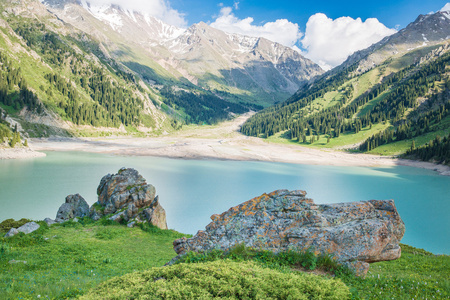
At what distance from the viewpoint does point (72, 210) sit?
2247cm

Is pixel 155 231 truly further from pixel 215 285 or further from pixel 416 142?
pixel 416 142

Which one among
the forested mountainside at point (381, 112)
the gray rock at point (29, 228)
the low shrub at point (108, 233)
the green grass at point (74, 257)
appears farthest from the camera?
the forested mountainside at point (381, 112)

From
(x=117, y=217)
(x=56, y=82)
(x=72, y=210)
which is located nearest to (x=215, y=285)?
(x=117, y=217)

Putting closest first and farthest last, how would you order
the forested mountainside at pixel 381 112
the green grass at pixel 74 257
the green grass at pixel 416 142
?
the green grass at pixel 74 257, the green grass at pixel 416 142, the forested mountainside at pixel 381 112

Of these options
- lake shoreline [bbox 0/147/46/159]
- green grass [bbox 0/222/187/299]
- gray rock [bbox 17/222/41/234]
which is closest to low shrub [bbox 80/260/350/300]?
green grass [bbox 0/222/187/299]

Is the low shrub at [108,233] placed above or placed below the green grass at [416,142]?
below

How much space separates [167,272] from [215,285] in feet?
4.46

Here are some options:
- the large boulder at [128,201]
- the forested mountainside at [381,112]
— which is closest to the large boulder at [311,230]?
the large boulder at [128,201]

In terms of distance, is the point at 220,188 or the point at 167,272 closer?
the point at 167,272

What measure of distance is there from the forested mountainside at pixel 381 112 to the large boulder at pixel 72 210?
97050 mm

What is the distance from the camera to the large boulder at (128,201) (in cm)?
2070

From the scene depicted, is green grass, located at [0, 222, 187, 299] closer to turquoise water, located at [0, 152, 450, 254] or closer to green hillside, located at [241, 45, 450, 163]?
turquoise water, located at [0, 152, 450, 254]

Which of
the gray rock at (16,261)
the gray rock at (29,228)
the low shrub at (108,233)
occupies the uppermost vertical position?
the gray rock at (16,261)

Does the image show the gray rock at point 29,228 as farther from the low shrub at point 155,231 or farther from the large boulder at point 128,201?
the low shrub at point 155,231
